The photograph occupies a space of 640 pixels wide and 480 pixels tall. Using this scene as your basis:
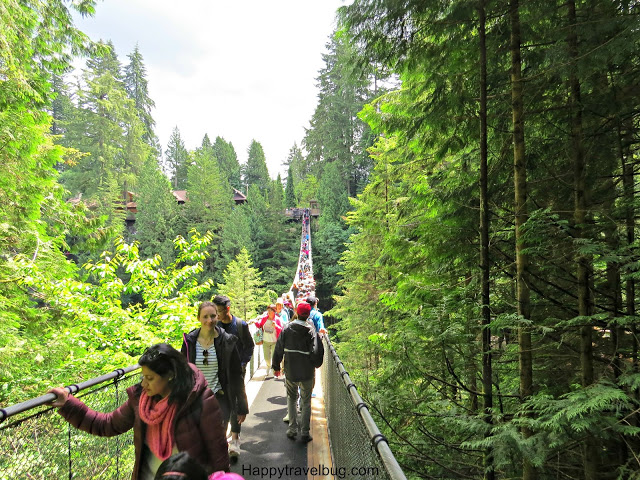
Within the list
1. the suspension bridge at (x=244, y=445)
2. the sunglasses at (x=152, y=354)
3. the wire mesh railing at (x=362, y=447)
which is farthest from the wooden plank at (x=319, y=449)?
the sunglasses at (x=152, y=354)

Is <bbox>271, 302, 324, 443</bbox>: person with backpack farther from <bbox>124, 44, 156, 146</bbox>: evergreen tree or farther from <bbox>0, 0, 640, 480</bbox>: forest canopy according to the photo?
<bbox>124, 44, 156, 146</bbox>: evergreen tree

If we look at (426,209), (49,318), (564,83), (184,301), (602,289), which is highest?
(564,83)

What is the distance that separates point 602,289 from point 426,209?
2.04 meters

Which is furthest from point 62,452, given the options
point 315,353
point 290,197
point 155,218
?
point 290,197

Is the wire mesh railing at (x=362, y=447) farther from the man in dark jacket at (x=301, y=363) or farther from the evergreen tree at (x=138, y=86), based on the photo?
the evergreen tree at (x=138, y=86)

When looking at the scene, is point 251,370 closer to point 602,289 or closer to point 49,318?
point 49,318

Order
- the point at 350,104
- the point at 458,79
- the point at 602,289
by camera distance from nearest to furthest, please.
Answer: the point at 602,289 → the point at 458,79 → the point at 350,104

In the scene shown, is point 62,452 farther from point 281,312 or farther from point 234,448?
point 281,312

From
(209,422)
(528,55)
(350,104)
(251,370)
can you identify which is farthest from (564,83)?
(350,104)

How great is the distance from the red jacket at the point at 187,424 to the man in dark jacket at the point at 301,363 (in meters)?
2.09

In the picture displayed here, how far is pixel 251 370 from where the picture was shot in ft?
21.7

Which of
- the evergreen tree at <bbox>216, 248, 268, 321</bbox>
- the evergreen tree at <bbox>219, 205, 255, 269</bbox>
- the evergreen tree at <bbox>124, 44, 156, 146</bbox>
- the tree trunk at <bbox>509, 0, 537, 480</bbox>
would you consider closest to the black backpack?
the tree trunk at <bbox>509, 0, 537, 480</bbox>

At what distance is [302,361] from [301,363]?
0.02 meters

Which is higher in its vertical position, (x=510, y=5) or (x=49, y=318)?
(x=510, y=5)
